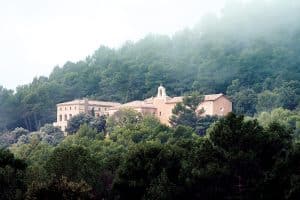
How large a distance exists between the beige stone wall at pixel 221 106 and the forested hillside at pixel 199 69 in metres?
5.89

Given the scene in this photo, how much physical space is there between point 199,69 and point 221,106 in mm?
28288

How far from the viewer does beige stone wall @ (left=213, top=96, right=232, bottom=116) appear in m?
77.3

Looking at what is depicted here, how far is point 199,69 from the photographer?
106m

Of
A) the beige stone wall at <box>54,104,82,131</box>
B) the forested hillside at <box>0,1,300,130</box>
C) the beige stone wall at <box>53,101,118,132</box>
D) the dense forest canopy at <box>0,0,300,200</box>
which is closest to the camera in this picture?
the dense forest canopy at <box>0,0,300,200</box>

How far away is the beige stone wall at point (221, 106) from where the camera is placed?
77.3m

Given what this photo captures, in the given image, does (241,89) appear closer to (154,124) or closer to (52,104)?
(52,104)

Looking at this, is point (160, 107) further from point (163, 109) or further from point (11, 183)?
point (11, 183)

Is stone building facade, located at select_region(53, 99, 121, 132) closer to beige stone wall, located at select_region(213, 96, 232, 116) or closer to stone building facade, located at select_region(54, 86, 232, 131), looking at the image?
stone building facade, located at select_region(54, 86, 232, 131)

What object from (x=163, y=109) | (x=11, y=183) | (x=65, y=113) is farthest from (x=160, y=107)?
(x=11, y=183)

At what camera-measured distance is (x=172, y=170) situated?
33.8 m

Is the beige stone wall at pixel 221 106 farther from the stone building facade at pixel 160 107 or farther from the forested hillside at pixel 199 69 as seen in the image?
the forested hillside at pixel 199 69

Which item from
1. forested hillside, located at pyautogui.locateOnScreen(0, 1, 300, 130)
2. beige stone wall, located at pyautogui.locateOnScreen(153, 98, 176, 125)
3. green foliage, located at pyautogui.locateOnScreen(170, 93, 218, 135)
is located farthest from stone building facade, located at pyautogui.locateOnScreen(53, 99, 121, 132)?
green foliage, located at pyautogui.locateOnScreen(170, 93, 218, 135)

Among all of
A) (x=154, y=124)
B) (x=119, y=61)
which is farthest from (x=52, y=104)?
(x=154, y=124)

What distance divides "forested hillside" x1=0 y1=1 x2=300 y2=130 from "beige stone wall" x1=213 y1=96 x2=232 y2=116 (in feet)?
19.3
